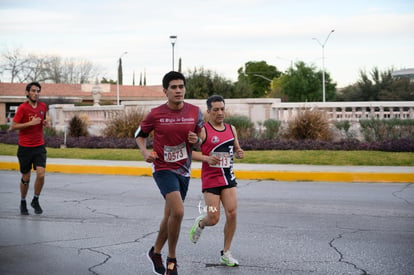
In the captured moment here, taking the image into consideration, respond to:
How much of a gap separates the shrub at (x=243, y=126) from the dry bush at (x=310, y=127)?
165 centimetres

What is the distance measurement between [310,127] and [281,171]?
7329mm

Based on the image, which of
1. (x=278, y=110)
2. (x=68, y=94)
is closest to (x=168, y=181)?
(x=278, y=110)

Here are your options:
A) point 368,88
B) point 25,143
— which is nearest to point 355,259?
point 25,143

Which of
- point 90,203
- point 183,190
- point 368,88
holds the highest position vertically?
point 368,88

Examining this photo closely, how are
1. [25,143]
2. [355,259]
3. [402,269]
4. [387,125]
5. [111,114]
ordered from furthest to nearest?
[111,114] → [387,125] → [25,143] → [355,259] → [402,269]

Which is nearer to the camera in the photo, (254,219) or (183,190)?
(183,190)

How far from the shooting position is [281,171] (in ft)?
46.9

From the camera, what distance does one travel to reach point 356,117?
2277 centimetres

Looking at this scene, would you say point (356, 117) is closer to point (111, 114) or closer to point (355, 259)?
A: point (111, 114)

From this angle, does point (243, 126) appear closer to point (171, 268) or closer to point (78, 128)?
point (78, 128)

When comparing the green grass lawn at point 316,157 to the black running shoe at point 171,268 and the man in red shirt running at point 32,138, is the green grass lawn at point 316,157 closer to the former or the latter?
the man in red shirt running at point 32,138

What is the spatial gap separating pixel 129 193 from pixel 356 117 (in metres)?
13.1

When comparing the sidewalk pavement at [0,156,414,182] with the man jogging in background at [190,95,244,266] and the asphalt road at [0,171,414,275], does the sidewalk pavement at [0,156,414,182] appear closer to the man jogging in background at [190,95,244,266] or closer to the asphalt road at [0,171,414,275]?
the asphalt road at [0,171,414,275]

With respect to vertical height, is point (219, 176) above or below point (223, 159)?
below
